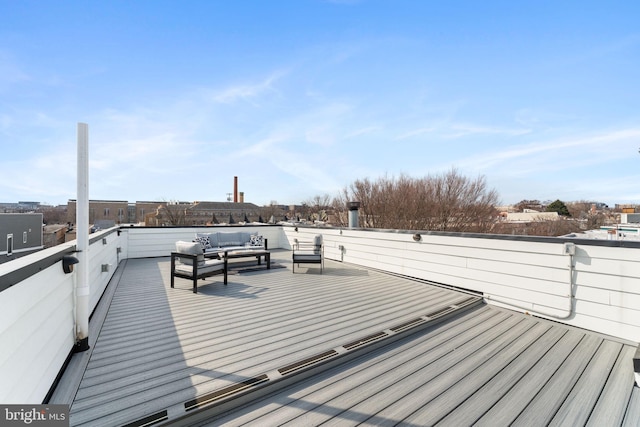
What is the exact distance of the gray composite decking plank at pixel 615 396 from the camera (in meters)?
1.71

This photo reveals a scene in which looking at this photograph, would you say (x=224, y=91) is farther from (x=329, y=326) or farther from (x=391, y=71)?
(x=329, y=326)

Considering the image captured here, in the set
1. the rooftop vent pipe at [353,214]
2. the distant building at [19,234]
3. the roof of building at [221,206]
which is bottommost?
the distant building at [19,234]

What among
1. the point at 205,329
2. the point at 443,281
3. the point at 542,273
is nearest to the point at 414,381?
the point at 205,329

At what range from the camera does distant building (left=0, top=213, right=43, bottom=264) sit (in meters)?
22.9

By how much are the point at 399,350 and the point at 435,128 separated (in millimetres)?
9690

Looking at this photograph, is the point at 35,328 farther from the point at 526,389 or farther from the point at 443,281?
the point at 443,281

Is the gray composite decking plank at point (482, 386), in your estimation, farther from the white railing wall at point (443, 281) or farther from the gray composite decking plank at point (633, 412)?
the white railing wall at point (443, 281)

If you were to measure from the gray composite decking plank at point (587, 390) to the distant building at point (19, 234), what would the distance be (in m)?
30.3

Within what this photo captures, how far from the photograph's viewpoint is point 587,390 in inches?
78.8

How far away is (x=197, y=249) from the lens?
169 inches

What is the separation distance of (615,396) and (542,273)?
176cm

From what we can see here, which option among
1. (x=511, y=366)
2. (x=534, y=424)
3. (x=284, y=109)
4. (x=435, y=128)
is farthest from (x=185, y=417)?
(x=435, y=128)

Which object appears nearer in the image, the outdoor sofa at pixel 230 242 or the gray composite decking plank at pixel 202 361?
the gray composite decking plank at pixel 202 361

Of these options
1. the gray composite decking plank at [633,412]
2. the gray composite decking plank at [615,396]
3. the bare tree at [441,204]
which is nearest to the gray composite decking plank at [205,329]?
the gray composite decking plank at [615,396]
